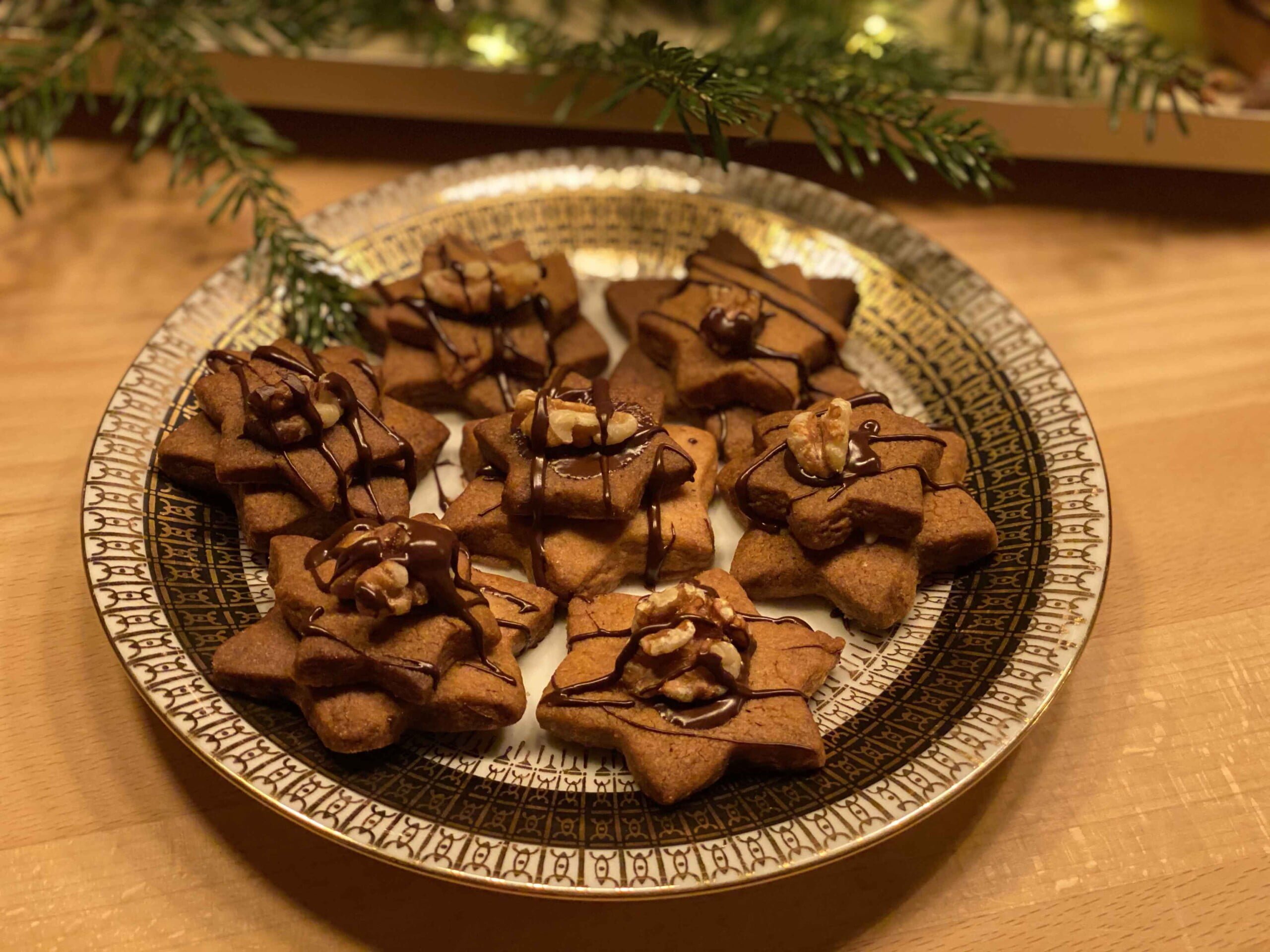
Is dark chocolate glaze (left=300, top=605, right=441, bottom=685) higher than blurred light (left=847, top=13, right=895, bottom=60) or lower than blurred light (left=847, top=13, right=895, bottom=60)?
lower

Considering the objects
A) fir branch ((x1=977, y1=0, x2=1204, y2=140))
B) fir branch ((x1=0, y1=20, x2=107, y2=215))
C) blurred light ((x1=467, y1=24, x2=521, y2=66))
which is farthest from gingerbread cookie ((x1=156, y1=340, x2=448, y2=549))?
fir branch ((x1=977, y1=0, x2=1204, y2=140))

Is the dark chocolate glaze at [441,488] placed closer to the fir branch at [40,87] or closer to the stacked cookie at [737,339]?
the stacked cookie at [737,339]

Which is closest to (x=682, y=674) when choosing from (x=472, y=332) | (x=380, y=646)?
(x=380, y=646)

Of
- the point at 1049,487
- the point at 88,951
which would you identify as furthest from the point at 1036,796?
the point at 88,951

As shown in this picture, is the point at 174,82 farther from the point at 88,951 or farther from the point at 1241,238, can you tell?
the point at 1241,238

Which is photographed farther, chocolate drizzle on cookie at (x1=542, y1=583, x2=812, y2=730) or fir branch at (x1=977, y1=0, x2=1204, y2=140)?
fir branch at (x1=977, y1=0, x2=1204, y2=140)

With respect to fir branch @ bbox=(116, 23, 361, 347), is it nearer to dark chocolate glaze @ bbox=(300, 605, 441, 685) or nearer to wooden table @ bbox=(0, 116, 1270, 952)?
wooden table @ bbox=(0, 116, 1270, 952)

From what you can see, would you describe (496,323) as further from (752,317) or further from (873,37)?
(873,37)
